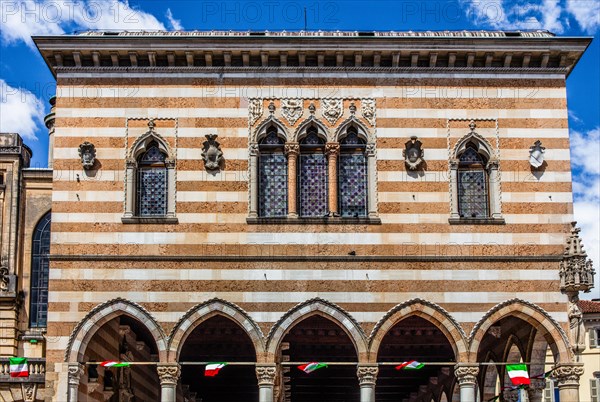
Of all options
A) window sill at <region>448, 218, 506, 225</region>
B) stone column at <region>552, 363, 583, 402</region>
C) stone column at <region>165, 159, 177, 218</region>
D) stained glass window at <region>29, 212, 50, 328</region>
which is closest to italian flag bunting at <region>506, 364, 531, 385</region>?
stone column at <region>552, 363, 583, 402</region>

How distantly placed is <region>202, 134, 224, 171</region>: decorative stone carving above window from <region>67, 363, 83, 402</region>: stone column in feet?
21.8

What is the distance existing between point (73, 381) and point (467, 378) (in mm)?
10840

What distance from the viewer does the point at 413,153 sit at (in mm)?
32094

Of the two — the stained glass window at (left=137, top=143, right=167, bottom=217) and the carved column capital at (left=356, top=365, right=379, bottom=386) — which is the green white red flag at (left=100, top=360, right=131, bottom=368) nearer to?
the stained glass window at (left=137, top=143, right=167, bottom=217)

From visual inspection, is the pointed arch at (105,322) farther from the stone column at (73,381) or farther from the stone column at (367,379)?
the stone column at (367,379)

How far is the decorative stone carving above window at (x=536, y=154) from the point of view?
105ft

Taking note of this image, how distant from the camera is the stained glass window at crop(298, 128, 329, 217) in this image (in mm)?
32219

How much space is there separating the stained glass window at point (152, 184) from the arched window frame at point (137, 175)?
111mm

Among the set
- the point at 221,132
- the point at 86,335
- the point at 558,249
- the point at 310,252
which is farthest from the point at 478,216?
the point at 86,335

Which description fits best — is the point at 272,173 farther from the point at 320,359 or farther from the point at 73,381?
the point at 320,359

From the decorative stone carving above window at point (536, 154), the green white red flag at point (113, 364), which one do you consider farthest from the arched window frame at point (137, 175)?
the decorative stone carving above window at point (536, 154)

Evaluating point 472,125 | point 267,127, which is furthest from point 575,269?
point 267,127

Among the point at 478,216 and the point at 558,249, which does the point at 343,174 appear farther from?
the point at 558,249

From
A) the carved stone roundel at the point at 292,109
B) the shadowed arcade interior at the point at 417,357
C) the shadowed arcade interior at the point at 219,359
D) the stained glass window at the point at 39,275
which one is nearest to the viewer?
the carved stone roundel at the point at 292,109
